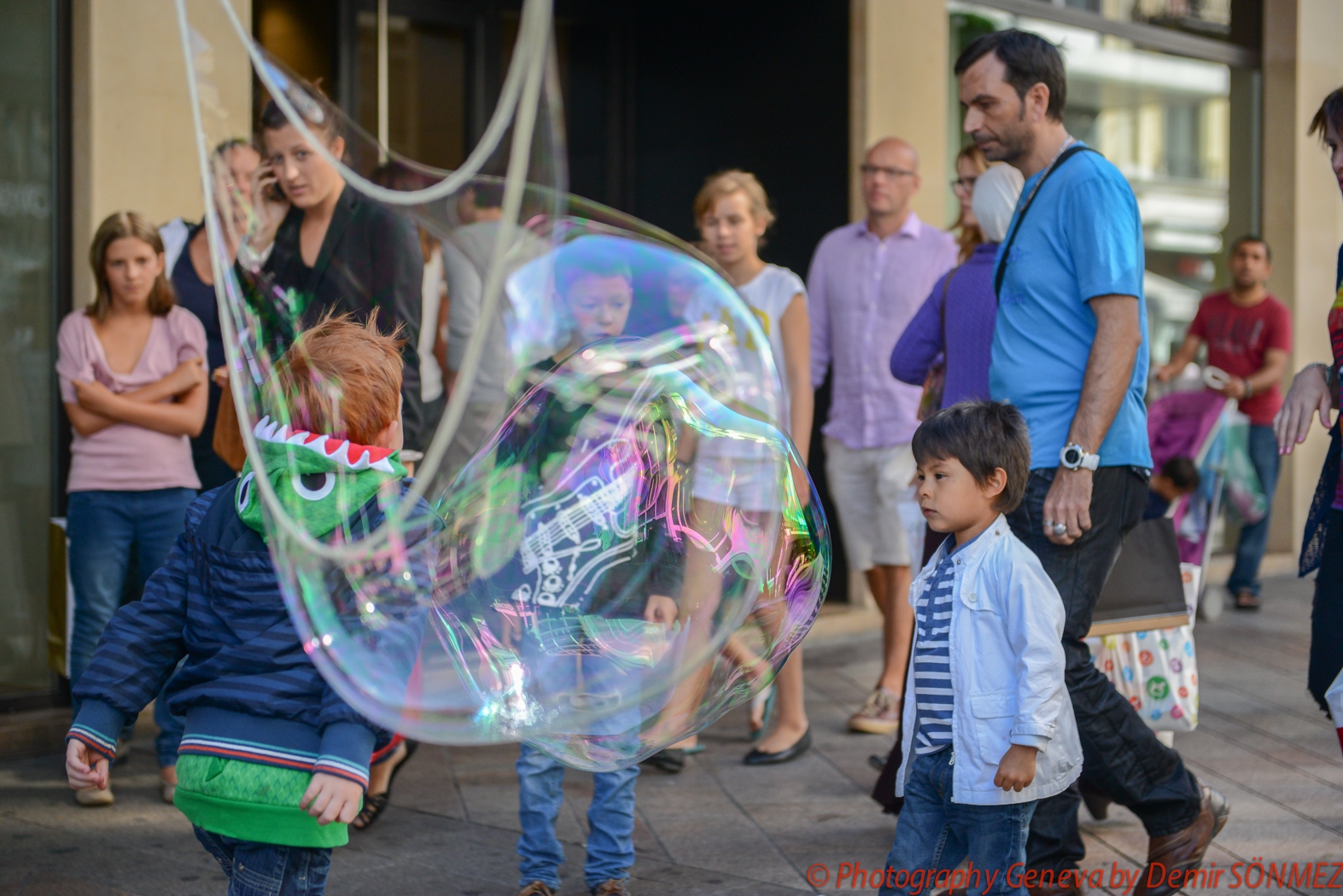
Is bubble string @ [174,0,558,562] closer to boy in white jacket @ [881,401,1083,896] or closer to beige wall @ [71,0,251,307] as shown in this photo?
boy in white jacket @ [881,401,1083,896]

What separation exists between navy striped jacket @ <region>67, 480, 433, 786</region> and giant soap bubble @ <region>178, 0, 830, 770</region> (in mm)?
95

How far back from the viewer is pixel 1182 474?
7090 mm

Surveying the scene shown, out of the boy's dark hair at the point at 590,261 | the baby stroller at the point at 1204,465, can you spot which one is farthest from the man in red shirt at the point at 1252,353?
the boy's dark hair at the point at 590,261

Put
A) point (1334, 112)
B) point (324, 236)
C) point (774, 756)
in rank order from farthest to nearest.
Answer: point (774, 756), point (1334, 112), point (324, 236)

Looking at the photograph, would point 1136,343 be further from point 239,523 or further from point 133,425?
point 133,425

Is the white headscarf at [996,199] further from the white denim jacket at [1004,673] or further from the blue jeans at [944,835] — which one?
the blue jeans at [944,835]

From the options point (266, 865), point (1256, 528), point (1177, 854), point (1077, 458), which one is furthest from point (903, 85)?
point (266, 865)

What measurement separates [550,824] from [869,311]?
9.80ft

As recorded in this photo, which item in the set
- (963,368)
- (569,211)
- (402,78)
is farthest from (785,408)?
(402,78)

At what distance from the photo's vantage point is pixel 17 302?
5.38 m

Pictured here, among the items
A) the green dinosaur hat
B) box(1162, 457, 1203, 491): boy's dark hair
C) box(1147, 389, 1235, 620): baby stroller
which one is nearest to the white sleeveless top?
the green dinosaur hat

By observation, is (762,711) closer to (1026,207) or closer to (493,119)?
(1026,207)

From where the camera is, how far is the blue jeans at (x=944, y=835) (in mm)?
2824

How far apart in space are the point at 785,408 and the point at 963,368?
2.46 feet
